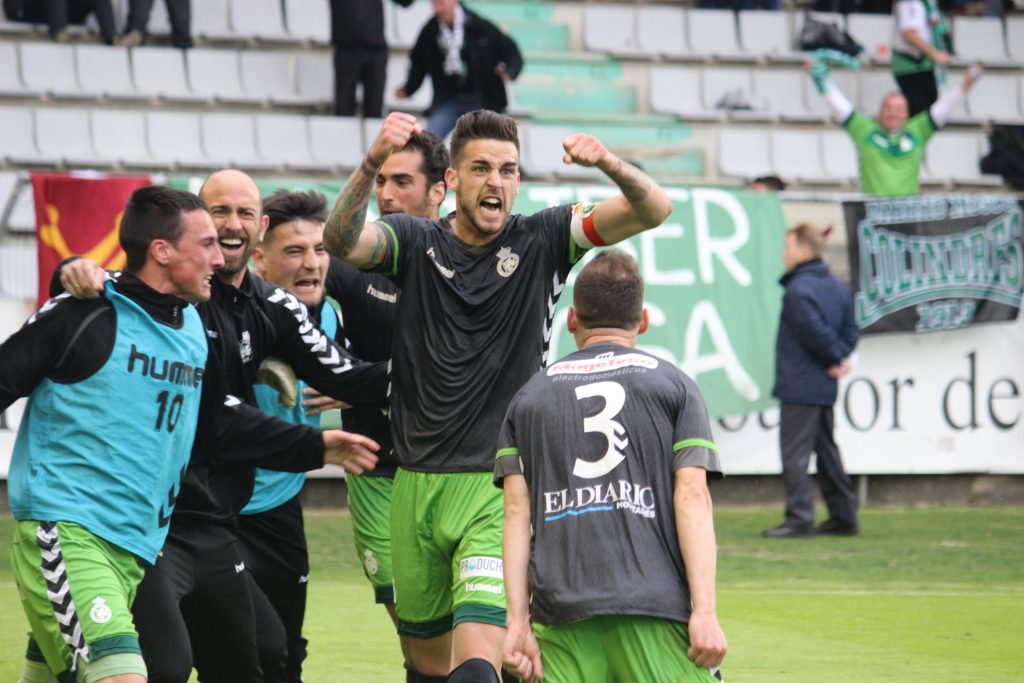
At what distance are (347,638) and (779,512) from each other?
526 centimetres

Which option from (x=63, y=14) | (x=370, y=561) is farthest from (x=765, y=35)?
(x=370, y=561)

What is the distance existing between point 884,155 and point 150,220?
11.1 metres

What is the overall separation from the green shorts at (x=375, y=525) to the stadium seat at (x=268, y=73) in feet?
32.3

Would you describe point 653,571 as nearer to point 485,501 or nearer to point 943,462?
point 485,501

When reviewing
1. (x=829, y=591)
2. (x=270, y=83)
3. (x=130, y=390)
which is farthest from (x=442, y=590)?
(x=270, y=83)

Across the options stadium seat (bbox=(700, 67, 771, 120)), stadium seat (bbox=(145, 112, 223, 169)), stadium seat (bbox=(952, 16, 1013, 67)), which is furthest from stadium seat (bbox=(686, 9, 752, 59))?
stadium seat (bbox=(145, 112, 223, 169))

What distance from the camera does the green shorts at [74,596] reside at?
4.74 meters

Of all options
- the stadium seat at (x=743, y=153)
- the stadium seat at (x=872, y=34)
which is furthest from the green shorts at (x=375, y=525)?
the stadium seat at (x=872, y=34)

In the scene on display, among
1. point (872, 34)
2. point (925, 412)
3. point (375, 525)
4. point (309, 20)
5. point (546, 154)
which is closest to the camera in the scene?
point (375, 525)

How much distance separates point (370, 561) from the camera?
667 cm

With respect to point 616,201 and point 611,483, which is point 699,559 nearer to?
point 611,483

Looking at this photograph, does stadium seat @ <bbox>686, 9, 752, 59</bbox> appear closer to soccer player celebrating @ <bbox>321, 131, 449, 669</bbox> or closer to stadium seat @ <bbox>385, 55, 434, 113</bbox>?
stadium seat @ <bbox>385, 55, 434, 113</bbox>

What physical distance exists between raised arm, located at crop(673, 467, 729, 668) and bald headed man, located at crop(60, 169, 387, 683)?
172cm

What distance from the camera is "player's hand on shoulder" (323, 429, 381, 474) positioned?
18.7ft
